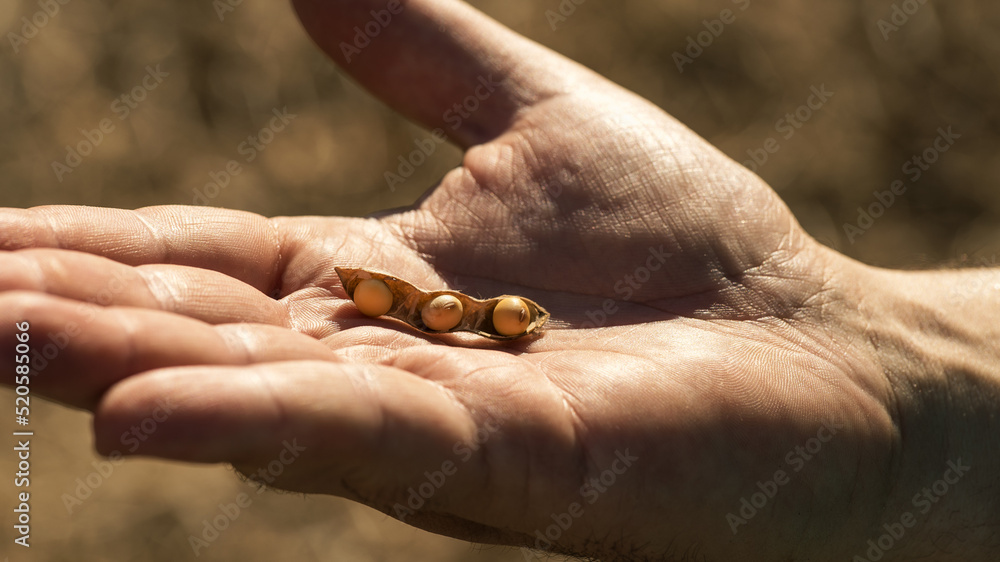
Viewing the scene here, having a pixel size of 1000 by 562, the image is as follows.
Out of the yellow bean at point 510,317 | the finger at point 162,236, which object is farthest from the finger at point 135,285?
the yellow bean at point 510,317

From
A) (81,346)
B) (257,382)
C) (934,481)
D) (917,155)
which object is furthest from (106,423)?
(917,155)

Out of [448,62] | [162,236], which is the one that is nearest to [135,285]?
[162,236]

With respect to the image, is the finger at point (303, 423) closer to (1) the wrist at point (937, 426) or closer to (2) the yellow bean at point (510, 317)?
(2) the yellow bean at point (510, 317)

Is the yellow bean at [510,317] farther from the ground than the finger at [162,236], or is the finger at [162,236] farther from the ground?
the yellow bean at [510,317]

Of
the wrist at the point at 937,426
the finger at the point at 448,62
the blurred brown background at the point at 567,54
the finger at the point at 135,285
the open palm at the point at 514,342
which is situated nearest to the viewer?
the open palm at the point at 514,342

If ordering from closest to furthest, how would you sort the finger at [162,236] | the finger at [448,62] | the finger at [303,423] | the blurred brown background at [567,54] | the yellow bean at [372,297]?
1. the finger at [303,423]
2. the finger at [162,236]
3. the yellow bean at [372,297]
4. the finger at [448,62]
5. the blurred brown background at [567,54]

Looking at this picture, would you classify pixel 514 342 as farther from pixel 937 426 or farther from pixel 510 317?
pixel 937 426

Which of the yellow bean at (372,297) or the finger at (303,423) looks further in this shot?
the yellow bean at (372,297)
